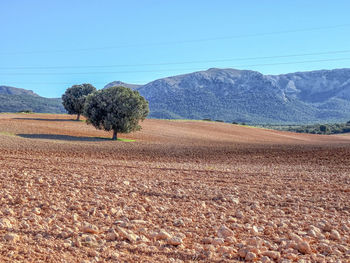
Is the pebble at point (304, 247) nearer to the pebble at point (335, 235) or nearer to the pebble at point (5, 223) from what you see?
the pebble at point (335, 235)

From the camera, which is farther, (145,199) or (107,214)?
(145,199)

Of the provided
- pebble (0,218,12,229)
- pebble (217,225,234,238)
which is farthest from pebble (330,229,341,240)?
pebble (0,218,12,229)

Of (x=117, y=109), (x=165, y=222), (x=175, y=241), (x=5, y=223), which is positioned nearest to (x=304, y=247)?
(x=175, y=241)

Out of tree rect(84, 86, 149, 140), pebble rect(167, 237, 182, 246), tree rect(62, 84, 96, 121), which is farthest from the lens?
tree rect(62, 84, 96, 121)

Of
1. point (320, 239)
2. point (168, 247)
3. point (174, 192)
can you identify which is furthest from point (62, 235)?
point (174, 192)

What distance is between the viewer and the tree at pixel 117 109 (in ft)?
159

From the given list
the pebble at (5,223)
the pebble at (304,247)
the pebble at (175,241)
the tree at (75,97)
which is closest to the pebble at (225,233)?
the pebble at (175,241)

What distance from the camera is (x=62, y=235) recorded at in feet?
20.8

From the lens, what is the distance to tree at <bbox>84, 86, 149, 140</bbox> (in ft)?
159

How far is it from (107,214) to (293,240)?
4065 millimetres

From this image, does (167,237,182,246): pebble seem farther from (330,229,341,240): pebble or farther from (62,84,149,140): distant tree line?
(62,84,149,140): distant tree line

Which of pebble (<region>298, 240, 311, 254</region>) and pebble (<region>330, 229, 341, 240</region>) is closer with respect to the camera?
pebble (<region>298, 240, 311, 254</region>)

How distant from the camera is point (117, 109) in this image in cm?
4856

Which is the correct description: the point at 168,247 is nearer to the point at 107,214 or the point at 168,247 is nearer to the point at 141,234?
the point at 141,234
